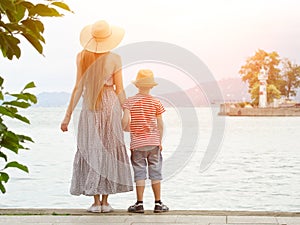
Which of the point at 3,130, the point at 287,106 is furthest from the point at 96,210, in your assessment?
the point at 287,106

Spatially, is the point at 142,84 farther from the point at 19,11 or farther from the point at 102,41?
the point at 19,11

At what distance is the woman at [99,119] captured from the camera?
180 inches

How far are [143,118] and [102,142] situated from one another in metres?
0.29

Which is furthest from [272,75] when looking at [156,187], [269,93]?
[156,187]

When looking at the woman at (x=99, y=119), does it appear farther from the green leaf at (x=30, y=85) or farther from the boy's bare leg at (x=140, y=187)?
the green leaf at (x=30, y=85)

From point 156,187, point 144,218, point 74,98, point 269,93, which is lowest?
point 144,218

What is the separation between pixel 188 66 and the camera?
3.76 metres

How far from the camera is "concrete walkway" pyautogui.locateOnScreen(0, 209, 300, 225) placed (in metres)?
4.20

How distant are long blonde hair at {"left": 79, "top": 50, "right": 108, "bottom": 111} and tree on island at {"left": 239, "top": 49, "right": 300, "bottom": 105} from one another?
76.6m

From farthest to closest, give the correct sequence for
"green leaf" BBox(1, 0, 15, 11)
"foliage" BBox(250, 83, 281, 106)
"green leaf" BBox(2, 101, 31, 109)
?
"foliage" BBox(250, 83, 281, 106) < "green leaf" BBox(2, 101, 31, 109) < "green leaf" BBox(1, 0, 15, 11)

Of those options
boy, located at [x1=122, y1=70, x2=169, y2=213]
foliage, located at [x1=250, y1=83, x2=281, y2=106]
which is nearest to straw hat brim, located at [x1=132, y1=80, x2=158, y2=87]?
boy, located at [x1=122, y1=70, x2=169, y2=213]

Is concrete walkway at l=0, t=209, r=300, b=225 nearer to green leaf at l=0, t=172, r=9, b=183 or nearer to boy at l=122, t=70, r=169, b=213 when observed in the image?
boy at l=122, t=70, r=169, b=213

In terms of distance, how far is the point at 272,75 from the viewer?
86.4m

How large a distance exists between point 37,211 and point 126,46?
1192 mm
